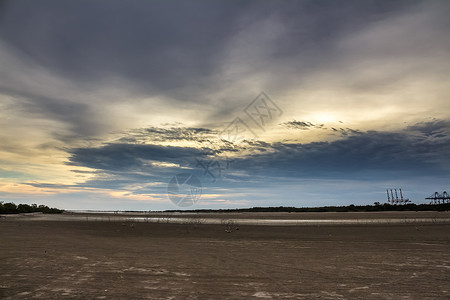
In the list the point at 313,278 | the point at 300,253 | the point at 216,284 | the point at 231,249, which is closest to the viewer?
the point at 216,284

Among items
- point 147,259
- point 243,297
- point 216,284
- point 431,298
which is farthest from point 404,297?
point 147,259

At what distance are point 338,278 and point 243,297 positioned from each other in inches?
166

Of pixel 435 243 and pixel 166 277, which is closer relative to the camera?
pixel 166 277

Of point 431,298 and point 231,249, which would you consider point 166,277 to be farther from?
point 431,298

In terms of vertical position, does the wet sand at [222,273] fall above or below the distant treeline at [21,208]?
below

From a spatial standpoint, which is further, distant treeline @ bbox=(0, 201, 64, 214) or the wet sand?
distant treeline @ bbox=(0, 201, 64, 214)

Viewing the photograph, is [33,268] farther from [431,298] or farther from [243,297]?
[431,298]

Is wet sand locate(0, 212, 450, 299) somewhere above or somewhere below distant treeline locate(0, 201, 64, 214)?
below

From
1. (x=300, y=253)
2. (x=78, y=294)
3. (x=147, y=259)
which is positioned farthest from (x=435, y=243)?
(x=78, y=294)

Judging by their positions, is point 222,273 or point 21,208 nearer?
point 222,273

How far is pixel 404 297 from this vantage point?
8.48 metres

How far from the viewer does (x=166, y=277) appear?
1077 cm

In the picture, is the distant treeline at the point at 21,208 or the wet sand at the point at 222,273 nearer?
the wet sand at the point at 222,273

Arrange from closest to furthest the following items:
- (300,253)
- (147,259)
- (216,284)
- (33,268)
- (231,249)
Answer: (216,284) < (33,268) < (147,259) < (300,253) < (231,249)
